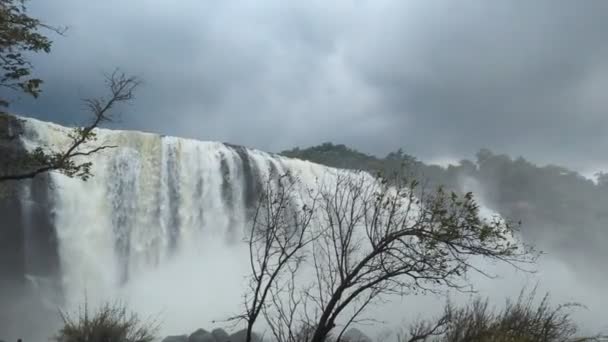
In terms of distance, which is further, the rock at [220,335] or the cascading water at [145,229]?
the cascading water at [145,229]

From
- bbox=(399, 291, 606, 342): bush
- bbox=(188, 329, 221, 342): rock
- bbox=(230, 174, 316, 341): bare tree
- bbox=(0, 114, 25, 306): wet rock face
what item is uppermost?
bbox=(230, 174, 316, 341): bare tree

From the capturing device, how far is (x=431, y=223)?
20.6 ft

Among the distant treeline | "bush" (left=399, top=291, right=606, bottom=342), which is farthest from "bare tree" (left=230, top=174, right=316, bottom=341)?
the distant treeline

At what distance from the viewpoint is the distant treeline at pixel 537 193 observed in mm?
54594

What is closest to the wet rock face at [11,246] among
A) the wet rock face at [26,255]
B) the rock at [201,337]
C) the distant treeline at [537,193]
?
the wet rock face at [26,255]

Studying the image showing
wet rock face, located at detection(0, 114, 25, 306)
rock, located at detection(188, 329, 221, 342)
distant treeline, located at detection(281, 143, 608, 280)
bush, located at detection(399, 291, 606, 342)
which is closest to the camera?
bush, located at detection(399, 291, 606, 342)

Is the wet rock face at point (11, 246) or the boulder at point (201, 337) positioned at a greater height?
the wet rock face at point (11, 246)

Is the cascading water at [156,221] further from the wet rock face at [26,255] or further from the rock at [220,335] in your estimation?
the rock at [220,335]

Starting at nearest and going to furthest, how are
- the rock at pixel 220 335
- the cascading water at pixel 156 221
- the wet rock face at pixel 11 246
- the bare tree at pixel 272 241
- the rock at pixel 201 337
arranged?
the bare tree at pixel 272 241, the rock at pixel 201 337, the rock at pixel 220 335, the wet rock face at pixel 11 246, the cascading water at pixel 156 221

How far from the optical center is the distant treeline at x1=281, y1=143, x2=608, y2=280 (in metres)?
54.6

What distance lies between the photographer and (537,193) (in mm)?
63188

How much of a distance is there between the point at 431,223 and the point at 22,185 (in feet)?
61.8

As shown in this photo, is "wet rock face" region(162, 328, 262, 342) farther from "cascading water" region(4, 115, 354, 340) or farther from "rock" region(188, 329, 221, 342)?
"cascading water" region(4, 115, 354, 340)

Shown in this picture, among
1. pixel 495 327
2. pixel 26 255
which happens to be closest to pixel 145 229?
pixel 26 255
